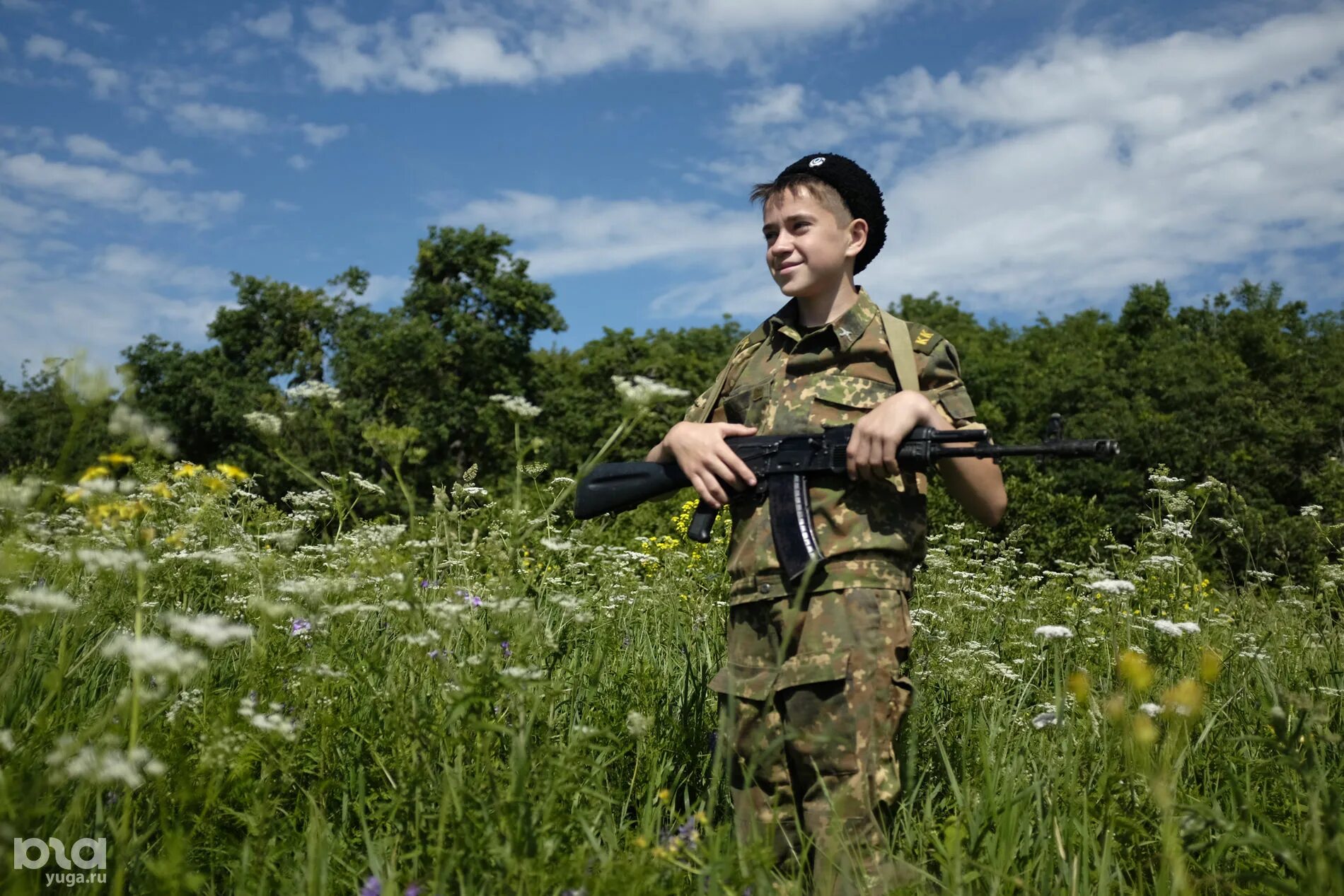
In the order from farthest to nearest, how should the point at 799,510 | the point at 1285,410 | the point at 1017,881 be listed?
the point at 1285,410, the point at 799,510, the point at 1017,881

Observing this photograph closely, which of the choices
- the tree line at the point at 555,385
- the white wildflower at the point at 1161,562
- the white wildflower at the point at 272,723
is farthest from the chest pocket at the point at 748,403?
the tree line at the point at 555,385

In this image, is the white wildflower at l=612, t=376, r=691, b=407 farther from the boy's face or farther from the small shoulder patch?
the small shoulder patch

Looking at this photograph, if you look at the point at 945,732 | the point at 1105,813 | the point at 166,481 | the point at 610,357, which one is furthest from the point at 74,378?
the point at 610,357

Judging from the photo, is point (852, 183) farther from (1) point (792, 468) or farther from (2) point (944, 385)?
(1) point (792, 468)

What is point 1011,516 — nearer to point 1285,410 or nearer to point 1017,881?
point 1017,881

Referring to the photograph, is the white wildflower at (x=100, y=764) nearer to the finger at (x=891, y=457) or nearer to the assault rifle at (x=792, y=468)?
the assault rifle at (x=792, y=468)

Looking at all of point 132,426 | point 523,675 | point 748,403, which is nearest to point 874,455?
point 748,403

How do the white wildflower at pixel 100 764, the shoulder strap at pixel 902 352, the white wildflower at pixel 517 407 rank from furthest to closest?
the shoulder strap at pixel 902 352
the white wildflower at pixel 517 407
the white wildflower at pixel 100 764

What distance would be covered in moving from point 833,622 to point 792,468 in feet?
1.43

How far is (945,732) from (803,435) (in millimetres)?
1377

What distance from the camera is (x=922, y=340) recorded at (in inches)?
114

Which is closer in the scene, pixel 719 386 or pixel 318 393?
pixel 318 393

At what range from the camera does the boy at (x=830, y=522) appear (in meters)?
2.52

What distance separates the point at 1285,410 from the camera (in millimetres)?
37625
